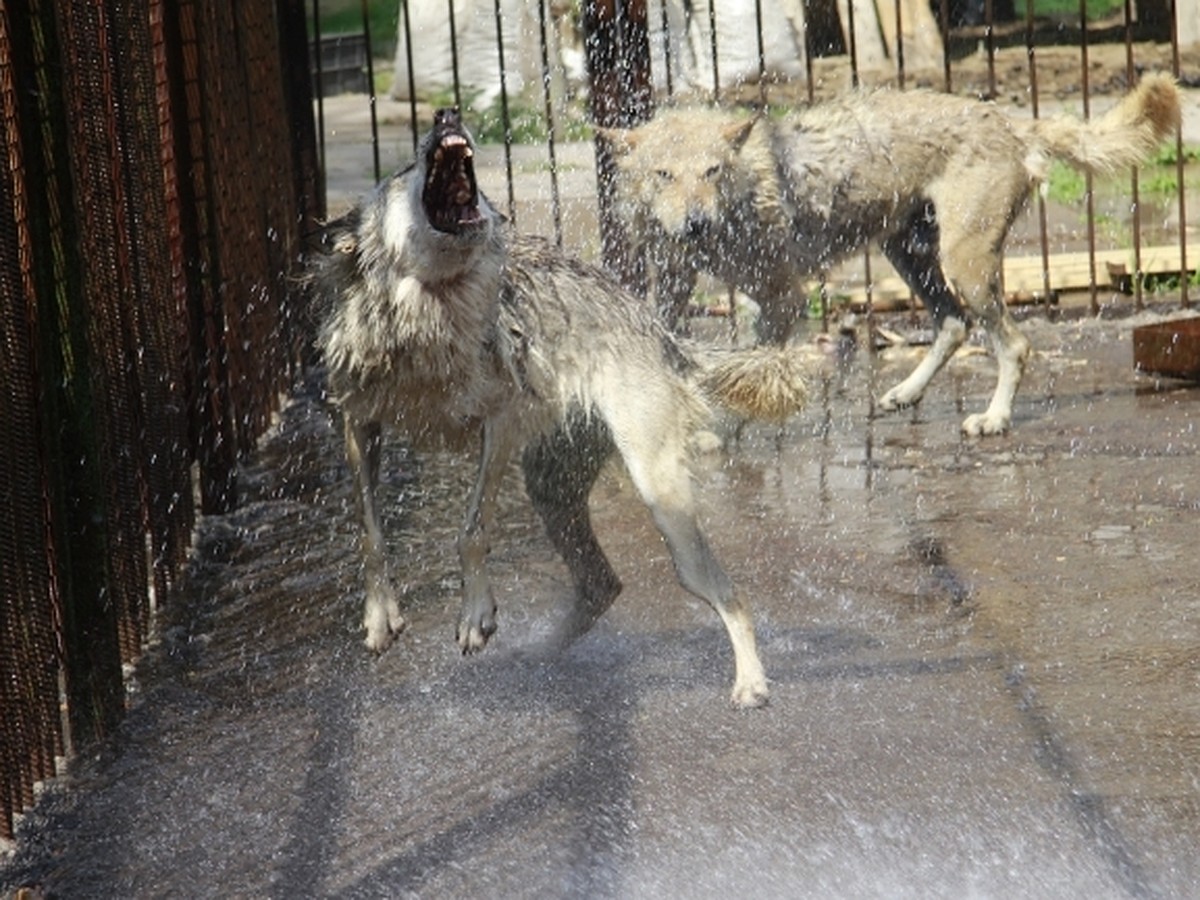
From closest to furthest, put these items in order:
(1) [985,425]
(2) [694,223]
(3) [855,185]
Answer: (1) [985,425] → (2) [694,223] → (3) [855,185]

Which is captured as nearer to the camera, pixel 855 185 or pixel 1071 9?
pixel 855 185

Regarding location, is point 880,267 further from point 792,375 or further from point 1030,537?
point 792,375

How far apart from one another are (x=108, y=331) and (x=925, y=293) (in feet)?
16.7

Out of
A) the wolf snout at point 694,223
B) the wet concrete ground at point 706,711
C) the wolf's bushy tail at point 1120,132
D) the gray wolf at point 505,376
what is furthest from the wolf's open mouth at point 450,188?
the wolf's bushy tail at point 1120,132

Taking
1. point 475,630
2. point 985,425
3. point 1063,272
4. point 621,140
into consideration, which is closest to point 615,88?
point 621,140

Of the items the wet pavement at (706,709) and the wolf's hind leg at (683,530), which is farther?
the wolf's hind leg at (683,530)

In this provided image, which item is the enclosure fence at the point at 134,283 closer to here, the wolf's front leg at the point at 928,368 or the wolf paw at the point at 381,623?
the wolf paw at the point at 381,623

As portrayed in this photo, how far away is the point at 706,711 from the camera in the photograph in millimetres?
5141

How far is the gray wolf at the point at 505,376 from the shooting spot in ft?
16.7

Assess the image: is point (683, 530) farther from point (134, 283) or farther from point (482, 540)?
point (134, 283)

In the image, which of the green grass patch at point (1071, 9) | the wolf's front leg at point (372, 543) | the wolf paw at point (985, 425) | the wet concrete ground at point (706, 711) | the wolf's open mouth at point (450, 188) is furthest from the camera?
the green grass patch at point (1071, 9)

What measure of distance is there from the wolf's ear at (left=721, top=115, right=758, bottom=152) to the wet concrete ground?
178 centimetres

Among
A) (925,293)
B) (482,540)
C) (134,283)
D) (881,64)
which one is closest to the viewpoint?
(482,540)

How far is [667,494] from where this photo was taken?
5.45 meters
